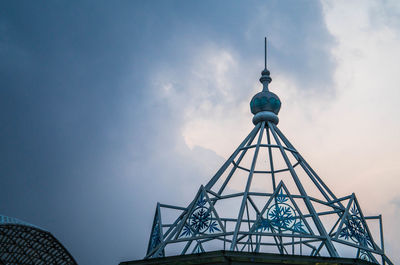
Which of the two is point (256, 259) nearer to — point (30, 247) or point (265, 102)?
point (265, 102)

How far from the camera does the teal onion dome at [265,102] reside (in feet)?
106

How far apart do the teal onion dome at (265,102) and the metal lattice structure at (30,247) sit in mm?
22022

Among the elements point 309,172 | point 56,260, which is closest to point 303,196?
point 309,172

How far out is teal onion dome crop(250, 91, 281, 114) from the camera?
32438mm

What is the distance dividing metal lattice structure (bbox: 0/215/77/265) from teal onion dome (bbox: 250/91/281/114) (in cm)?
2202

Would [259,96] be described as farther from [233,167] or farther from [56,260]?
[56,260]

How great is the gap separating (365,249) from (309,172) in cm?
656

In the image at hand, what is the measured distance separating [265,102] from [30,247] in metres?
27.2

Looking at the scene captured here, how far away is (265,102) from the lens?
32406 mm

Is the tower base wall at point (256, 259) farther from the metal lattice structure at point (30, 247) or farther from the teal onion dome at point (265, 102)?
the metal lattice structure at point (30, 247)

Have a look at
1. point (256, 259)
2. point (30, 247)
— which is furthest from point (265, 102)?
point (30, 247)

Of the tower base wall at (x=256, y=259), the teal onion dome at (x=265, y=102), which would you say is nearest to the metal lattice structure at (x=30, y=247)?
the teal onion dome at (x=265, y=102)

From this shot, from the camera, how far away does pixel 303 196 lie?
87.5 feet

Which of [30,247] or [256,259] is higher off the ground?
[30,247]
